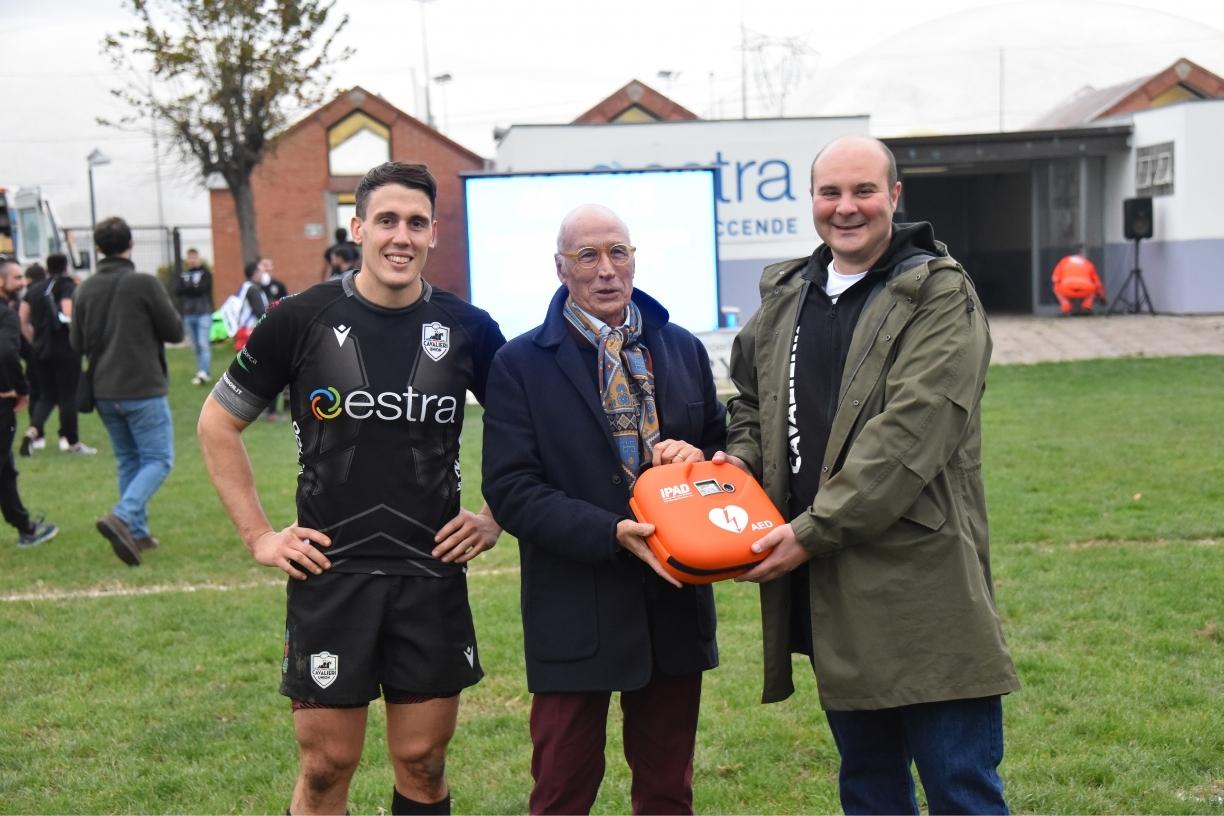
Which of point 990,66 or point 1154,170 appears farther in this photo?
point 990,66

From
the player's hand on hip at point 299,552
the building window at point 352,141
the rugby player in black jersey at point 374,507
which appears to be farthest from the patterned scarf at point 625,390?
the building window at point 352,141

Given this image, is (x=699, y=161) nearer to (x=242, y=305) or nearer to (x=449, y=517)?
(x=242, y=305)

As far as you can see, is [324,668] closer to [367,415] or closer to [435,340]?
[367,415]

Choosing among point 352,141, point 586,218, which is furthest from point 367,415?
point 352,141

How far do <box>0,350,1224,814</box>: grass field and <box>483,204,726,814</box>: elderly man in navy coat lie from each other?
3.46 feet

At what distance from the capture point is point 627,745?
12.0 ft

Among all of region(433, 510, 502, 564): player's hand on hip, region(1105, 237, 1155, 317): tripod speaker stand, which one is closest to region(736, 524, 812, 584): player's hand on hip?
region(433, 510, 502, 564): player's hand on hip

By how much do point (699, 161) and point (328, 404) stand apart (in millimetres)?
19723

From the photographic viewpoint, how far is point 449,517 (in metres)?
3.63

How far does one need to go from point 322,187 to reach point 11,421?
2633cm

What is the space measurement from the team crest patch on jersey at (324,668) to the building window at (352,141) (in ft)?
104

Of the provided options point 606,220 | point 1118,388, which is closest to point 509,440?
point 606,220

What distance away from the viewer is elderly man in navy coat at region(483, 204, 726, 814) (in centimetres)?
343

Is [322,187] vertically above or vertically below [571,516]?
above
